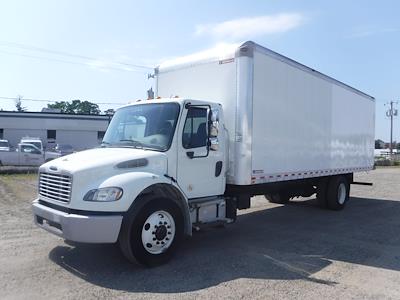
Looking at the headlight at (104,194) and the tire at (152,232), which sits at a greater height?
the headlight at (104,194)

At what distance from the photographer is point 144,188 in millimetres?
6449

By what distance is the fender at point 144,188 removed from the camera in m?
6.24

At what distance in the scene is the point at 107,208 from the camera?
614 cm

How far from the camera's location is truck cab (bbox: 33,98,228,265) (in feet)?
20.2

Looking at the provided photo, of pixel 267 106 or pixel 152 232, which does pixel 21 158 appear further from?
pixel 152 232

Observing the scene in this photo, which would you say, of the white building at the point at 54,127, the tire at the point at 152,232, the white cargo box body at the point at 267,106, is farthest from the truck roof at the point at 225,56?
the white building at the point at 54,127

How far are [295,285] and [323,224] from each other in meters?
4.83

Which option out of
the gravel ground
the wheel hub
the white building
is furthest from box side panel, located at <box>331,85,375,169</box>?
the white building

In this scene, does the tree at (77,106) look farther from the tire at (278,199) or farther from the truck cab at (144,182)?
the truck cab at (144,182)

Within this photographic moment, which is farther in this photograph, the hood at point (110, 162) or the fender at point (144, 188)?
the hood at point (110, 162)

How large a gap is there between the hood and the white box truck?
16mm

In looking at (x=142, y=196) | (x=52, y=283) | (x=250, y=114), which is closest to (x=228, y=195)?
(x=250, y=114)

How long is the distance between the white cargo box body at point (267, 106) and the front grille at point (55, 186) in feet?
10.2

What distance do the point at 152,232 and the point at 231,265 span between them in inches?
52.1
